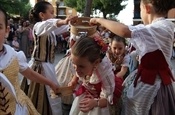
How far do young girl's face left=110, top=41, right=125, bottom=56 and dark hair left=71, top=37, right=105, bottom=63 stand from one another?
1294mm

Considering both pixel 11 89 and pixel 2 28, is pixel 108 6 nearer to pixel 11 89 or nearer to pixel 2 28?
pixel 2 28

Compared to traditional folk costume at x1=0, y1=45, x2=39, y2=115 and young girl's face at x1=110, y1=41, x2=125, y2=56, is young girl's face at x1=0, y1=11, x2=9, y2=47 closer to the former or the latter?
traditional folk costume at x1=0, y1=45, x2=39, y2=115

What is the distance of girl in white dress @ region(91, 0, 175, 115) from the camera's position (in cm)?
211

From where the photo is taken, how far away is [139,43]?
205 centimetres

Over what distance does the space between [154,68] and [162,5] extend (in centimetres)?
41

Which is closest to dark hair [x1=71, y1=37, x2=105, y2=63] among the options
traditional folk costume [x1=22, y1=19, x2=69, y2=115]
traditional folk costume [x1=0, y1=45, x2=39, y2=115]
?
traditional folk costume [x1=0, y1=45, x2=39, y2=115]

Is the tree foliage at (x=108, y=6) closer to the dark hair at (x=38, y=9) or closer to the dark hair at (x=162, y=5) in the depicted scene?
the dark hair at (x=38, y=9)

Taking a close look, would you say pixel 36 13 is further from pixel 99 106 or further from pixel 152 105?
pixel 152 105

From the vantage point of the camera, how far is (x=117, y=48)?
366 centimetres

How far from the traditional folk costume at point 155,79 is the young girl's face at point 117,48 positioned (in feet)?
4.26

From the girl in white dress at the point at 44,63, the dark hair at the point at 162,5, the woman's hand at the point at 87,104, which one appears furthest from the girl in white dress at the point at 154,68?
the girl in white dress at the point at 44,63

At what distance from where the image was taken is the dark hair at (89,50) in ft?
7.50

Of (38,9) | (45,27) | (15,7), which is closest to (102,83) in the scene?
(45,27)

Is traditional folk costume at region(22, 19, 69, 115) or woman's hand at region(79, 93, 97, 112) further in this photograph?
traditional folk costume at region(22, 19, 69, 115)
